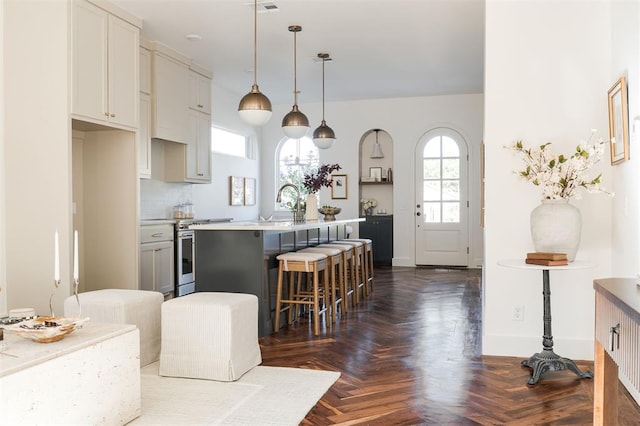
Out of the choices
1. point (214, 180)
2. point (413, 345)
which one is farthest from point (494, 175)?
point (214, 180)

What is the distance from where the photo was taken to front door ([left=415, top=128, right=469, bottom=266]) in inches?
359

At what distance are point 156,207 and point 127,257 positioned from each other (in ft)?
4.90

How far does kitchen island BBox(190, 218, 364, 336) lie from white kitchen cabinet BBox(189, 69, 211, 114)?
2785mm

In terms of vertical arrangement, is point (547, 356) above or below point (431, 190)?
below

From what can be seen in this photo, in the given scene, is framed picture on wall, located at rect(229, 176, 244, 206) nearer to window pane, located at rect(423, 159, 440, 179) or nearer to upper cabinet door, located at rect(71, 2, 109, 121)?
window pane, located at rect(423, 159, 440, 179)

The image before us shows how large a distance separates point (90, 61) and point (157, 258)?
216 centimetres

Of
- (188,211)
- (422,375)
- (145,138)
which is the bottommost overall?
(422,375)

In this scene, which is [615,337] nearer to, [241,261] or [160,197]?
[241,261]

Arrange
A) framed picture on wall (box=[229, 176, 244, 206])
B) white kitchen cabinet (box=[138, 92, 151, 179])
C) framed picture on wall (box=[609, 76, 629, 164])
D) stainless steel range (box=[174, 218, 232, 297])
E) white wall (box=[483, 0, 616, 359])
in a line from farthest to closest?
framed picture on wall (box=[229, 176, 244, 206]) → stainless steel range (box=[174, 218, 232, 297]) → white kitchen cabinet (box=[138, 92, 151, 179]) → white wall (box=[483, 0, 616, 359]) → framed picture on wall (box=[609, 76, 629, 164])

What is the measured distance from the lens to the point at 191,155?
6.79 meters

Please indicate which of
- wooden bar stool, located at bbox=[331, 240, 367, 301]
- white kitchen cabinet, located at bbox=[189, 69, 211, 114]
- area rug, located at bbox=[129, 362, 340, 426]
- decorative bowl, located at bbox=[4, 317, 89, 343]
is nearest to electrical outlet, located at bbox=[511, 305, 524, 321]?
area rug, located at bbox=[129, 362, 340, 426]

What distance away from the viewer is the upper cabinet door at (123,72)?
4.85m

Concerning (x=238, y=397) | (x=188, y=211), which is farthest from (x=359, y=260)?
(x=238, y=397)

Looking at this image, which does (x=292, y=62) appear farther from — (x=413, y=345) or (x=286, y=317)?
(x=413, y=345)
